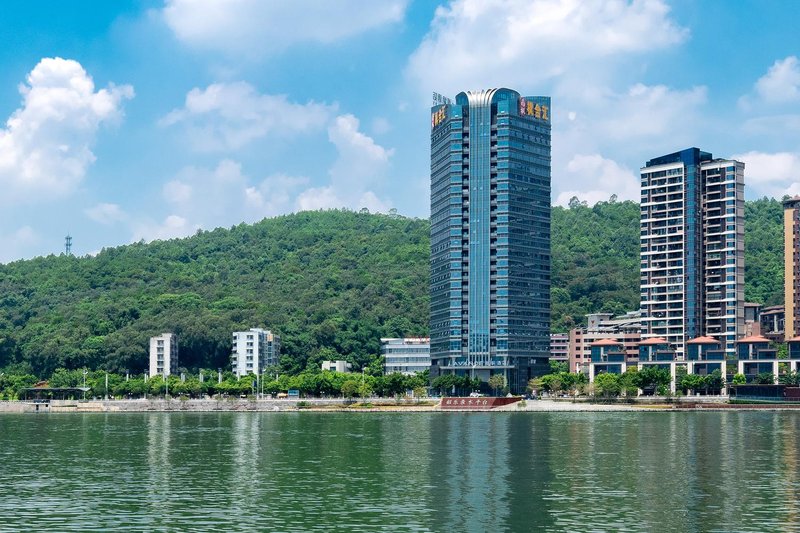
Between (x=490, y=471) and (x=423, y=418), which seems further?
(x=423, y=418)

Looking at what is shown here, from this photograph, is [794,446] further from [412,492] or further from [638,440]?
[412,492]

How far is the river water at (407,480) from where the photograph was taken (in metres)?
68.0

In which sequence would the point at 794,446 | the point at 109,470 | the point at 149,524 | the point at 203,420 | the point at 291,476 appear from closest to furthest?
the point at 149,524
the point at 291,476
the point at 109,470
the point at 794,446
the point at 203,420

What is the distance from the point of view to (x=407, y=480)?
289 ft

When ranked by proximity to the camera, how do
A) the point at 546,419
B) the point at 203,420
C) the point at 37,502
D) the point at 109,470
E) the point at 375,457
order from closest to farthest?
the point at 37,502, the point at 109,470, the point at 375,457, the point at 546,419, the point at 203,420

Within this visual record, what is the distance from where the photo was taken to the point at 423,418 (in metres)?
197

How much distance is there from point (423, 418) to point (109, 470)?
103457 millimetres

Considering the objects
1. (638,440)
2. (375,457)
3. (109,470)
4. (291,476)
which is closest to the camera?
(291,476)

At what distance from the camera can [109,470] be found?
97938mm

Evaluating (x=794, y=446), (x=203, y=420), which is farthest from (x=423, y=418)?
(x=794, y=446)

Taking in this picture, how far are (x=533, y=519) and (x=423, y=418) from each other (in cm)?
12922

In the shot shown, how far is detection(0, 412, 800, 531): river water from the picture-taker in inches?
2677

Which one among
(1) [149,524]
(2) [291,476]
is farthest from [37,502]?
(2) [291,476]

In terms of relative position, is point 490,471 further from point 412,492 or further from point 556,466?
point 412,492
